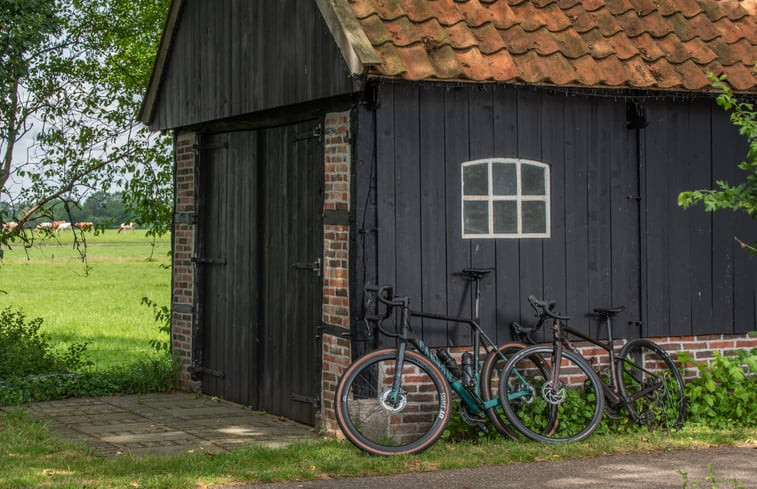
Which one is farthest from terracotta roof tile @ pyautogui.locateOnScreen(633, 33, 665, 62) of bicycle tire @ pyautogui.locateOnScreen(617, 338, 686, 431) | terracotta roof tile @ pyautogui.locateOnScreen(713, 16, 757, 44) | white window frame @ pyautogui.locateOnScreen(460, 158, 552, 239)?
bicycle tire @ pyautogui.locateOnScreen(617, 338, 686, 431)

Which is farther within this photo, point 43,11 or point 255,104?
point 43,11

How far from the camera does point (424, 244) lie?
9805 millimetres

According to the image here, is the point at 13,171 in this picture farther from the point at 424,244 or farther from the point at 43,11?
the point at 424,244

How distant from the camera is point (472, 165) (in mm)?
10070

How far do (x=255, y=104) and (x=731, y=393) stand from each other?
4985 mm

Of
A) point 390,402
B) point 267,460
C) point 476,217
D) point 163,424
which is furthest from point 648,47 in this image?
point 163,424

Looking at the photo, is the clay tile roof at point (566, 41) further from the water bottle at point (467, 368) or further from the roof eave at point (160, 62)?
the roof eave at point (160, 62)

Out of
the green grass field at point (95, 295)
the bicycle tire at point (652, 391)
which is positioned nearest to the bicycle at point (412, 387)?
the bicycle tire at point (652, 391)

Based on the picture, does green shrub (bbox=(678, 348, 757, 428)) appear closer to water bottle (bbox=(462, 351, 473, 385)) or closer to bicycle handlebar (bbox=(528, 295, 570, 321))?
bicycle handlebar (bbox=(528, 295, 570, 321))

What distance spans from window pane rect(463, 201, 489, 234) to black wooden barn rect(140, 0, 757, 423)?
12 mm

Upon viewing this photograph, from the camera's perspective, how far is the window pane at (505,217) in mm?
10156

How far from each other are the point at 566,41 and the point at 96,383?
6.16m

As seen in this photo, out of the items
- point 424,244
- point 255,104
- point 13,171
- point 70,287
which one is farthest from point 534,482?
point 70,287

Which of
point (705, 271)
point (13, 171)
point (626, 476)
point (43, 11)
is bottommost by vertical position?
point (626, 476)
